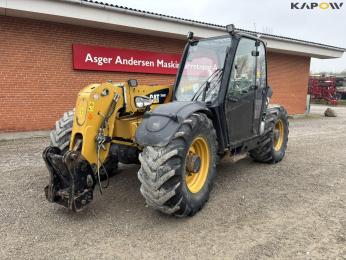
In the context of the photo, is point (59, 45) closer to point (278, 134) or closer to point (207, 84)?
point (278, 134)

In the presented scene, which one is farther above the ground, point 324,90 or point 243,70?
point 243,70

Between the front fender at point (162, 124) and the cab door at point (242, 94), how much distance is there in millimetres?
1023

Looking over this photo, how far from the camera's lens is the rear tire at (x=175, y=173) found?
3.77 m

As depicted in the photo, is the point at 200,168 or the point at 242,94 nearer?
the point at 200,168

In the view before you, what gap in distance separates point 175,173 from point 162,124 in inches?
21.0

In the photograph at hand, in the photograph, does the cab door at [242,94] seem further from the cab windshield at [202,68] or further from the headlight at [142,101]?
the headlight at [142,101]

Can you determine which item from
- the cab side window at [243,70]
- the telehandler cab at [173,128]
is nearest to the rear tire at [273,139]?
the telehandler cab at [173,128]

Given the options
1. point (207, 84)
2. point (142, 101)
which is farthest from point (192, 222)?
point (207, 84)

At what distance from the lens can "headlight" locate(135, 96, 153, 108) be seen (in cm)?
466

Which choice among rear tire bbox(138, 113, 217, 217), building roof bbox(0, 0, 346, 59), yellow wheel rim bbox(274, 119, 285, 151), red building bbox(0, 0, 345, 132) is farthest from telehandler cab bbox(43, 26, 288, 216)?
red building bbox(0, 0, 345, 132)

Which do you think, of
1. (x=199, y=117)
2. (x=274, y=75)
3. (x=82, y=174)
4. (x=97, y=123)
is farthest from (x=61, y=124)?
(x=274, y=75)

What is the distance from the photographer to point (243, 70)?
5430mm

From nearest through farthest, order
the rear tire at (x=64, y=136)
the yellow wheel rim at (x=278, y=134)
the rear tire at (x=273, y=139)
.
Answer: the rear tire at (x=64, y=136) → the rear tire at (x=273, y=139) → the yellow wheel rim at (x=278, y=134)

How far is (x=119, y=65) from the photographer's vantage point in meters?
11.6
